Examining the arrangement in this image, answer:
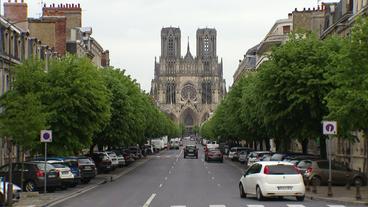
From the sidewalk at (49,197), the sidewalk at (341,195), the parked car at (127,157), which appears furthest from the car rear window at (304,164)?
the parked car at (127,157)

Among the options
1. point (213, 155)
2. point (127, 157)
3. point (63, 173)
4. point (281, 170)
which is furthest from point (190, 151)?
point (281, 170)

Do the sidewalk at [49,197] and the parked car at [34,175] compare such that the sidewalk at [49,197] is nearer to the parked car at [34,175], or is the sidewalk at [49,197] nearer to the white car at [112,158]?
the parked car at [34,175]

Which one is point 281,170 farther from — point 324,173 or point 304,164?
point 304,164

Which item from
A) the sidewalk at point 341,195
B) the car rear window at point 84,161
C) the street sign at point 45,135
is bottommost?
the sidewalk at point 341,195

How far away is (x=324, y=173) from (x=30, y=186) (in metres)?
14.3

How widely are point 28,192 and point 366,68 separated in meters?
15.3

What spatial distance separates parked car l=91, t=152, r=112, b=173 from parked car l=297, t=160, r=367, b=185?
2105 cm

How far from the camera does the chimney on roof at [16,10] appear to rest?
60.4 m

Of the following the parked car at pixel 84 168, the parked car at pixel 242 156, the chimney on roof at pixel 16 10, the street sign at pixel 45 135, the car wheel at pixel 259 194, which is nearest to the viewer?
the car wheel at pixel 259 194

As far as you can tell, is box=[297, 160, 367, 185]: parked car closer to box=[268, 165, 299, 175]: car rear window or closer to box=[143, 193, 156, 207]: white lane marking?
box=[143, 193, 156, 207]: white lane marking

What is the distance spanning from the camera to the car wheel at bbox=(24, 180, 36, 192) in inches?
1465

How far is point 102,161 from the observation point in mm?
58375

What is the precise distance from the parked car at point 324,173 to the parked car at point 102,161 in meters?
21.1

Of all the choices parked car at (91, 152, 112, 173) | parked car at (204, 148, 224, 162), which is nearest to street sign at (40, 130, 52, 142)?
parked car at (91, 152, 112, 173)
